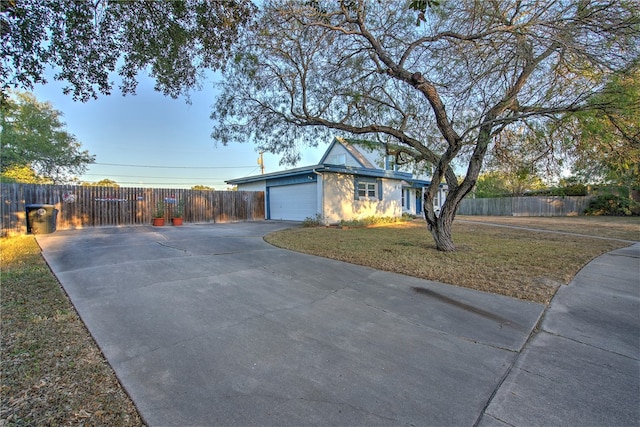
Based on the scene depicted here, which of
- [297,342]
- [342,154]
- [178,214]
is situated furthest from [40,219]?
[342,154]

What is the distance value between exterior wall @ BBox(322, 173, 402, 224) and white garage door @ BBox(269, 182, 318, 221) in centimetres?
76

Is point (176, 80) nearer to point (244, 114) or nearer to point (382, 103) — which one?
point (244, 114)

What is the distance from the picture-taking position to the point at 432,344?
9.84ft

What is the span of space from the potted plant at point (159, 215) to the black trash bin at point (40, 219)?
12.4 feet

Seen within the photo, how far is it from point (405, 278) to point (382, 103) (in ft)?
19.1

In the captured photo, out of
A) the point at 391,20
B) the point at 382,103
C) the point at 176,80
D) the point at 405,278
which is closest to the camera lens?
the point at 176,80

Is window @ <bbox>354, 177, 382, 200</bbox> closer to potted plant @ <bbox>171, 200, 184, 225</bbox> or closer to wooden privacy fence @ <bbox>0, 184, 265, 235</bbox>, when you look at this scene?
wooden privacy fence @ <bbox>0, 184, 265, 235</bbox>

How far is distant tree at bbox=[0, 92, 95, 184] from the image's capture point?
1989cm

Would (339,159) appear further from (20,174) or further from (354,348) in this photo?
(20,174)

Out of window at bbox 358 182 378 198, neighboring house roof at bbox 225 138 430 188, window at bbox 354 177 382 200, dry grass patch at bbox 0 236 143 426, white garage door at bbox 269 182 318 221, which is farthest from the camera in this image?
window at bbox 358 182 378 198

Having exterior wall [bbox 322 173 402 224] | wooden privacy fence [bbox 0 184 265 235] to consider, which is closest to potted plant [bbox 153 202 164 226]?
wooden privacy fence [bbox 0 184 265 235]

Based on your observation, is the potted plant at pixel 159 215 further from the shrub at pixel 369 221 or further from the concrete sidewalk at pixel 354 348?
the concrete sidewalk at pixel 354 348

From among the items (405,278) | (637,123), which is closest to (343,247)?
(405,278)

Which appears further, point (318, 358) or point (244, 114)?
point (244, 114)
